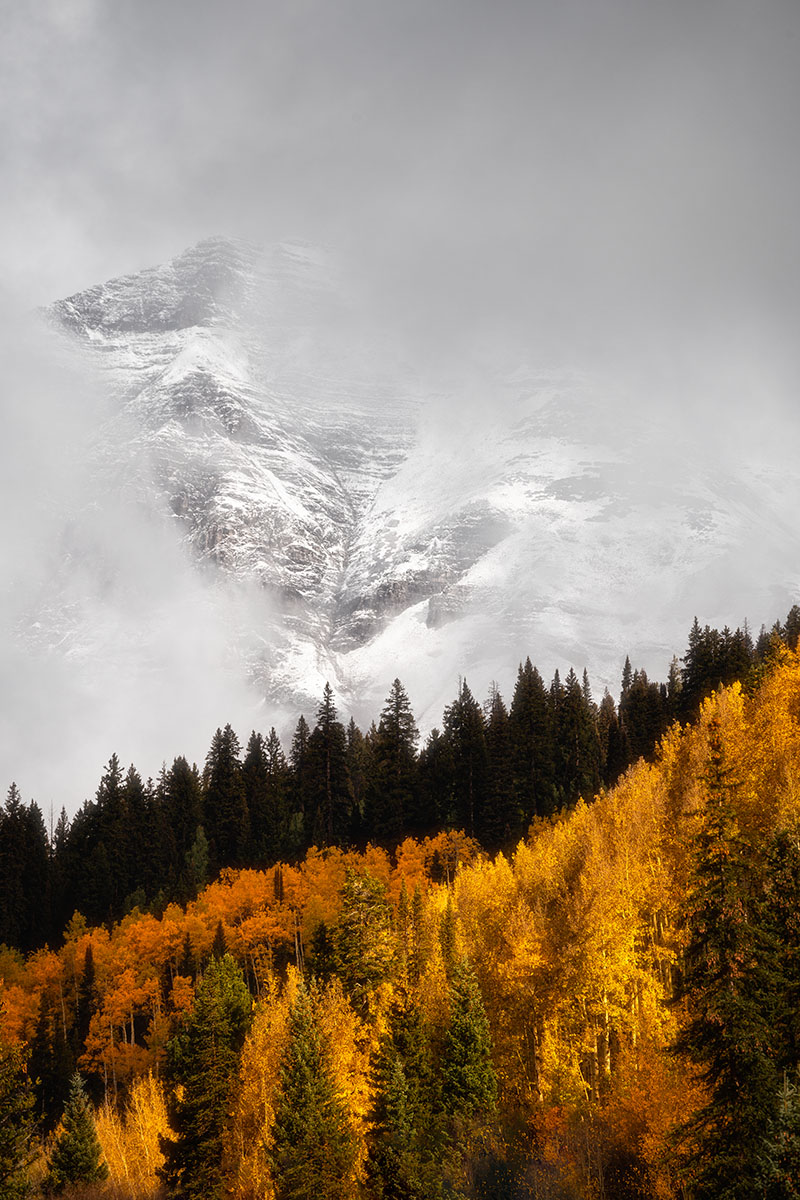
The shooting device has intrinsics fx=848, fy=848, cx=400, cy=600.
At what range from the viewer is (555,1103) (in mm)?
44344

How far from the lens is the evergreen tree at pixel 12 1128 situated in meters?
36.3

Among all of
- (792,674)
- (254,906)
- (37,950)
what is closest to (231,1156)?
(254,906)

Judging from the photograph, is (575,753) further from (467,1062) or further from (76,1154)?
(76,1154)

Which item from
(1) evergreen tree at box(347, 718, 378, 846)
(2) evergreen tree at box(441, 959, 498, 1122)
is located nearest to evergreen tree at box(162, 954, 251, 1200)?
(2) evergreen tree at box(441, 959, 498, 1122)

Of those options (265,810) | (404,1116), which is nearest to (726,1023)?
(404,1116)

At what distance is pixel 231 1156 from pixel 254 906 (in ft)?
123

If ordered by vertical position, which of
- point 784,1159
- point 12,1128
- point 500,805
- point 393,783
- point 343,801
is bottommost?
point 12,1128

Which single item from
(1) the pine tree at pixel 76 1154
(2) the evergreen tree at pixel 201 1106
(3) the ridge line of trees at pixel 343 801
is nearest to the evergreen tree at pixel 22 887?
(3) the ridge line of trees at pixel 343 801

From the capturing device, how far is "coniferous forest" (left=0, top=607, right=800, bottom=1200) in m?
27.8

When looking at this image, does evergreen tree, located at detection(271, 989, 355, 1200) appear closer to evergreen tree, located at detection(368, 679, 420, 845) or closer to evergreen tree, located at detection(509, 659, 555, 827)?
evergreen tree, located at detection(368, 679, 420, 845)

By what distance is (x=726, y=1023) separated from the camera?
26.1 meters

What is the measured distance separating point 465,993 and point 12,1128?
22824mm

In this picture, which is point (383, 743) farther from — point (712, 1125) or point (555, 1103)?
point (712, 1125)

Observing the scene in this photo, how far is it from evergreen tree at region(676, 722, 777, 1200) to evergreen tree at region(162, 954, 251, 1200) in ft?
92.1
